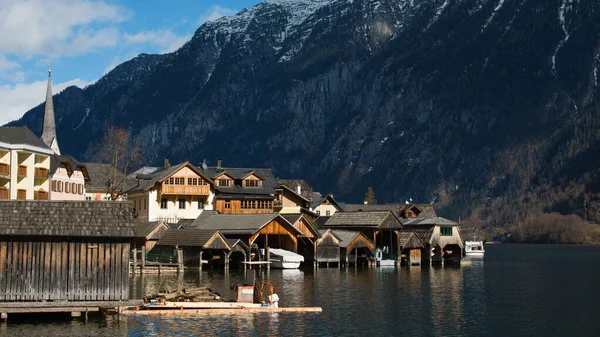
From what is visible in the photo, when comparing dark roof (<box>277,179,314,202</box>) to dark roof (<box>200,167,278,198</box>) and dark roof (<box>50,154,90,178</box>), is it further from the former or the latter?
dark roof (<box>50,154,90,178</box>)

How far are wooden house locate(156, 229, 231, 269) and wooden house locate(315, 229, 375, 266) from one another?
42.3ft

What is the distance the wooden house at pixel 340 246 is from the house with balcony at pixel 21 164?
3410 centimetres

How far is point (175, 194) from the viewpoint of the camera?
130375 mm

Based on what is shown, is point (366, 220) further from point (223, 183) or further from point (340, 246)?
point (223, 183)

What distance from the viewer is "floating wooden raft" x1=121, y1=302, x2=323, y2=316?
183 feet

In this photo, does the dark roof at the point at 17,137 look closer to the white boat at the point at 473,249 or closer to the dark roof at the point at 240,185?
the dark roof at the point at 240,185

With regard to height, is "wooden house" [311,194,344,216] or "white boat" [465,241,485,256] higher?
"wooden house" [311,194,344,216]

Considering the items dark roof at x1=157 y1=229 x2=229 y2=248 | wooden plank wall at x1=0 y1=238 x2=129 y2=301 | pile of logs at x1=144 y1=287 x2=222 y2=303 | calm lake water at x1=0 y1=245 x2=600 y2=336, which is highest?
dark roof at x1=157 y1=229 x2=229 y2=248

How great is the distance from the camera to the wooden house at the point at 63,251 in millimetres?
50750

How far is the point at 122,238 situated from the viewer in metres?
51.5

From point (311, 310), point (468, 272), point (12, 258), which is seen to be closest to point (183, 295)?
point (311, 310)

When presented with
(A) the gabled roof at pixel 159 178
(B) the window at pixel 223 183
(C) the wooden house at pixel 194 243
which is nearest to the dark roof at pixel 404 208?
(B) the window at pixel 223 183

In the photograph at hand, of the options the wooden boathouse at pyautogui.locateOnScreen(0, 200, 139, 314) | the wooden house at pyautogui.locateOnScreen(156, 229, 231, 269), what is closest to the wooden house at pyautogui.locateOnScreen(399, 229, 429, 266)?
the wooden house at pyautogui.locateOnScreen(156, 229, 231, 269)

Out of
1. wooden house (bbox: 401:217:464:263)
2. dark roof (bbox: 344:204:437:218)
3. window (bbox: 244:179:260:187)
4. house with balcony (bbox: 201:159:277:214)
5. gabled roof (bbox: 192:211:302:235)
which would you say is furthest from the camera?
dark roof (bbox: 344:204:437:218)
